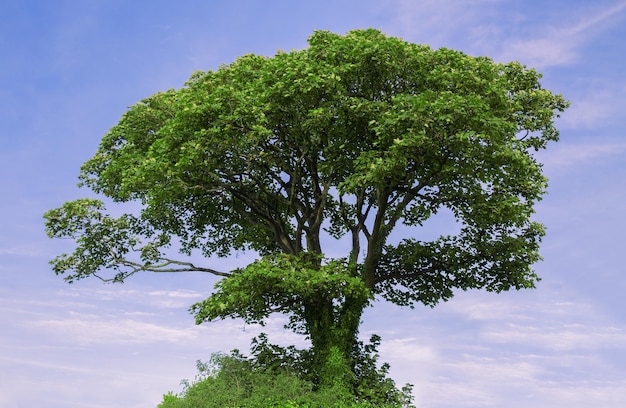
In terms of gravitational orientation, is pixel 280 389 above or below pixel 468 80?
below

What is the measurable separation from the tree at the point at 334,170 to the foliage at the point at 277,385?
940 mm

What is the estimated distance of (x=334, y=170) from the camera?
2466cm

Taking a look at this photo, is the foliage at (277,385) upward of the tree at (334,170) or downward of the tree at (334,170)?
downward

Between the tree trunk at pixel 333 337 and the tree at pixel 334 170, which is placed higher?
the tree at pixel 334 170

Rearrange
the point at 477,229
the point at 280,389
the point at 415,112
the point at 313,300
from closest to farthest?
the point at 415,112 < the point at 280,389 < the point at 313,300 < the point at 477,229

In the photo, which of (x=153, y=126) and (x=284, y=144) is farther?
Answer: (x=153, y=126)

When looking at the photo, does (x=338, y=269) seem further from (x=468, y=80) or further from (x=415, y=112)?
(x=468, y=80)

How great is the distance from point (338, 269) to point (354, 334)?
328 centimetres

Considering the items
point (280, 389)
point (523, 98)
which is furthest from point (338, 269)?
point (523, 98)

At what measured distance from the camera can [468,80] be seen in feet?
75.1

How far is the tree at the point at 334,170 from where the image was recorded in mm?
22094

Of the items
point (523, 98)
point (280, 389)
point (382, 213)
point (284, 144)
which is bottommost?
point (280, 389)

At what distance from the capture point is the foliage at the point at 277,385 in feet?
73.4

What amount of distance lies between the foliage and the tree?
940 mm
